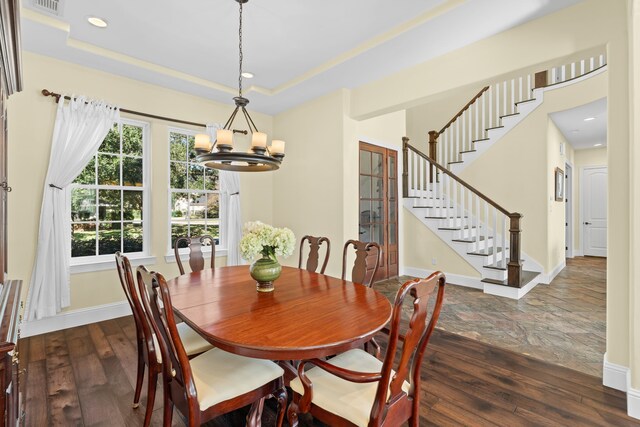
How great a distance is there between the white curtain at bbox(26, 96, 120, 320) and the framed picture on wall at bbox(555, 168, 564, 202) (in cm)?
723

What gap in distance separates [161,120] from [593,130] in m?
7.52

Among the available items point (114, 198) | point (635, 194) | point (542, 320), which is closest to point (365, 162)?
point (542, 320)

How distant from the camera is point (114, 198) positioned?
381cm

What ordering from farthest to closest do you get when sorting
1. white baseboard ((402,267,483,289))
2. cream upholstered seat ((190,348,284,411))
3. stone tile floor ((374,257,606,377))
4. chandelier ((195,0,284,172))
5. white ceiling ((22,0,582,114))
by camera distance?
white baseboard ((402,267,483,289)), stone tile floor ((374,257,606,377)), white ceiling ((22,0,582,114)), chandelier ((195,0,284,172)), cream upholstered seat ((190,348,284,411))

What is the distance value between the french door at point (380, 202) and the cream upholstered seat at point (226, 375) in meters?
3.23

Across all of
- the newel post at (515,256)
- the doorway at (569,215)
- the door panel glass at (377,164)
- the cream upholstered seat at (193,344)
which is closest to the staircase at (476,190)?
the newel post at (515,256)

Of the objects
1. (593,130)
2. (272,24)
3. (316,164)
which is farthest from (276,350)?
(593,130)

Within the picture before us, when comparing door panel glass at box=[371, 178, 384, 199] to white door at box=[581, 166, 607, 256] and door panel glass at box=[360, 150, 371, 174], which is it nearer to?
door panel glass at box=[360, 150, 371, 174]

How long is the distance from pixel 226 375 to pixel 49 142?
3285mm

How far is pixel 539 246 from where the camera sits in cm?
541

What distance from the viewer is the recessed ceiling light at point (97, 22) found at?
2.69 meters

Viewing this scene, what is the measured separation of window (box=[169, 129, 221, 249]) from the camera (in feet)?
13.9

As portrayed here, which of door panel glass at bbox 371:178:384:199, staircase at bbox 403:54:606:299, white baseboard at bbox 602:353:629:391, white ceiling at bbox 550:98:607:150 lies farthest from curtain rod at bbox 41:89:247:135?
white ceiling at bbox 550:98:607:150

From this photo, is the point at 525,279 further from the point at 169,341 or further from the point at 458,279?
the point at 169,341
